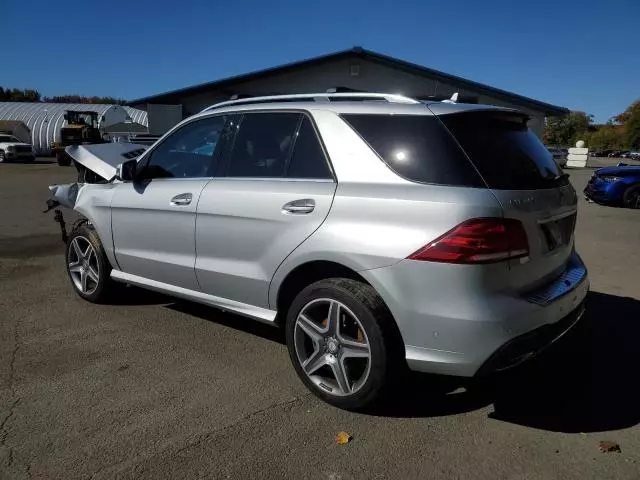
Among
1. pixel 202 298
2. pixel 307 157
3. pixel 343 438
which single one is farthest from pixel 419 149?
pixel 202 298

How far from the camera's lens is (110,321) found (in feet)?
14.8

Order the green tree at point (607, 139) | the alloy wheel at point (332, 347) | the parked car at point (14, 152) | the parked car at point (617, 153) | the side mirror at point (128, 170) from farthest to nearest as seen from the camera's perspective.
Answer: the green tree at point (607, 139), the parked car at point (617, 153), the parked car at point (14, 152), the side mirror at point (128, 170), the alloy wheel at point (332, 347)

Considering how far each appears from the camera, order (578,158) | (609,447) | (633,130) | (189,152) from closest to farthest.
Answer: (609,447) < (189,152) < (578,158) < (633,130)

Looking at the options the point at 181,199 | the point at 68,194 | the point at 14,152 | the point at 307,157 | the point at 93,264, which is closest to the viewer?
the point at 307,157

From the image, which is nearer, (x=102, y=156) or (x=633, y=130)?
(x=102, y=156)

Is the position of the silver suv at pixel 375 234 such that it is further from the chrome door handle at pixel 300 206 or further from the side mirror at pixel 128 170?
the side mirror at pixel 128 170

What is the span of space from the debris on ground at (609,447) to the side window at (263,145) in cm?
239

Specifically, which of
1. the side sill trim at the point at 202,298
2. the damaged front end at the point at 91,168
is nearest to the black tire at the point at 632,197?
the damaged front end at the point at 91,168

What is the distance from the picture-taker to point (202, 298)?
3.92 m

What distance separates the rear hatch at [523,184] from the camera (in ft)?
9.10

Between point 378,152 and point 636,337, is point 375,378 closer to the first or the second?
point 378,152

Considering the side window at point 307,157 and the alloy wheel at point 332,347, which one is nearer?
the alloy wheel at point 332,347

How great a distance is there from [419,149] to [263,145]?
3.98 ft

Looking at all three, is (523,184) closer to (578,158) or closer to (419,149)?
(419,149)
